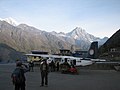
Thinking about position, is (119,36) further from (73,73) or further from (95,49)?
(73,73)

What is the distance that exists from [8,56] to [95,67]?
4320 inches

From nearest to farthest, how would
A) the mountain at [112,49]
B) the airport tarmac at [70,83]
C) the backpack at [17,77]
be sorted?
the backpack at [17,77], the airport tarmac at [70,83], the mountain at [112,49]

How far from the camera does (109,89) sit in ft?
49.4

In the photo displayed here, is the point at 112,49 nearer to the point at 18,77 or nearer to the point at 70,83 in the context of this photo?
the point at 70,83

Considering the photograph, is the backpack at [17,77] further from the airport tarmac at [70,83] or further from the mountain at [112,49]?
the mountain at [112,49]

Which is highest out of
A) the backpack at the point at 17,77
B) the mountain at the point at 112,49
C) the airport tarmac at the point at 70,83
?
the mountain at the point at 112,49

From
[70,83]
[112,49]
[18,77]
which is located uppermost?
[112,49]

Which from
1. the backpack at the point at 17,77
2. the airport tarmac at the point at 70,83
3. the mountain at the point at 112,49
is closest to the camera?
the backpack at the point at 17,77

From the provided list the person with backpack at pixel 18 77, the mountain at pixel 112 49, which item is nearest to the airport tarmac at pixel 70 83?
the person with backpack at pixel 18 77

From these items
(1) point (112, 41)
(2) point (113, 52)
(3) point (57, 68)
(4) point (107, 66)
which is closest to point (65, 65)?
(3) point (57, 68)

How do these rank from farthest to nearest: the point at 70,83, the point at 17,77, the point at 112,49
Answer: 1. the point at 112,49
2. the point at 70,83
3. the point at 17,77

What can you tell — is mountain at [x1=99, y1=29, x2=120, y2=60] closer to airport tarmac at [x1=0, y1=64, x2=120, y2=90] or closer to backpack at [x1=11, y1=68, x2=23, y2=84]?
airport tarmac at [x1=0, y1=64, x2=120, y2=90]

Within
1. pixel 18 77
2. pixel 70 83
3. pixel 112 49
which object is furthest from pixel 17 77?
pixel 112 49

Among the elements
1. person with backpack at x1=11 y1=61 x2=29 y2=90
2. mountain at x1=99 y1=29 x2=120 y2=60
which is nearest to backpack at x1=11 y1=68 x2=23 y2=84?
person with backpack at x1=11 y1=61 x2=29 y2=90
